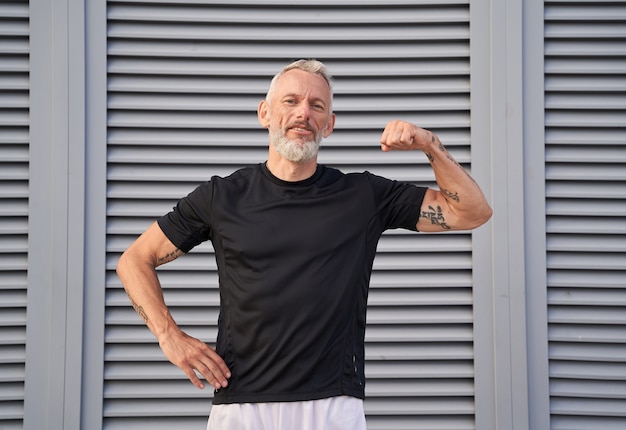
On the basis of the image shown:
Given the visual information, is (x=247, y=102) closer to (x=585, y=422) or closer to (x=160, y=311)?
(x=160, y=311)

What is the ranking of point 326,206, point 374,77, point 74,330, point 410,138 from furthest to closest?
point 374,77 → point 74,330 → point 326,206 → point 410,138

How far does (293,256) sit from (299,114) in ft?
1.67

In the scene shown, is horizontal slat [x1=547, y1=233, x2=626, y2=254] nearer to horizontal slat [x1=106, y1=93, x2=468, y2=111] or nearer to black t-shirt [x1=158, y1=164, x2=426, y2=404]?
horizontal slat [x1=106, y1=93, x2=468, y2=111]

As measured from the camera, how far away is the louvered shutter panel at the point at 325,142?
3129mm

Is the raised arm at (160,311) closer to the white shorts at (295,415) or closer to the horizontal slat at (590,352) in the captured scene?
the white shorts at (295,415)

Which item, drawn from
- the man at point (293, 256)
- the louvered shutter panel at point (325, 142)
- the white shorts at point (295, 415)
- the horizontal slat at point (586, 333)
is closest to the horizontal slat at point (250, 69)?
the louvered shutter panel at point (325, 142)

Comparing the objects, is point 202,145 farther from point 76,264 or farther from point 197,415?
point 197,415

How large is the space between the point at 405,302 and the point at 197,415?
1.16 meters

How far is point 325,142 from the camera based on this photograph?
3189 mm

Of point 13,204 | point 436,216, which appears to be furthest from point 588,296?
point 13,204

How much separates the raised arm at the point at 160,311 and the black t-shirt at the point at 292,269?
6 cm

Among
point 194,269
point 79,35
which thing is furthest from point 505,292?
point 79,35

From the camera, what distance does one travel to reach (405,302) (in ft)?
10.3

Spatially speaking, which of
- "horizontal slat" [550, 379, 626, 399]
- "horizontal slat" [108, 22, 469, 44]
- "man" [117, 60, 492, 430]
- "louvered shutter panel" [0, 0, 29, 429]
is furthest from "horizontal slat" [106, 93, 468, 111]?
"horizontal slat" [550, 379, 626, 399]
